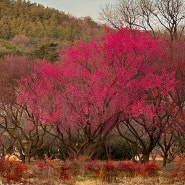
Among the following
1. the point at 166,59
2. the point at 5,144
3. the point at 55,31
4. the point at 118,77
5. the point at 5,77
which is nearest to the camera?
the point at 118,77

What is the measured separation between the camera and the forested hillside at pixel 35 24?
67.4m

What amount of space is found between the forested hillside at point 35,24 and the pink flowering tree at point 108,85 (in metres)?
43.6

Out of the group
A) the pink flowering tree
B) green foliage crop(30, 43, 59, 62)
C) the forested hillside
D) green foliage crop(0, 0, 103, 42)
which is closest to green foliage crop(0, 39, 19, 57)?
green foliage crop(30, 43, 59, 62)

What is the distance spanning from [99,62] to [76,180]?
679cm

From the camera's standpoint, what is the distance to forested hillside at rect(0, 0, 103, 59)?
67438 millimetres

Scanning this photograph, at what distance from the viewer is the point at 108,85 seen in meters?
18.1

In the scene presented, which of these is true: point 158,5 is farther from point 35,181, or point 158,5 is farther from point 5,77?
point 35,181

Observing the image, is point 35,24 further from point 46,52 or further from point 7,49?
point 46,52

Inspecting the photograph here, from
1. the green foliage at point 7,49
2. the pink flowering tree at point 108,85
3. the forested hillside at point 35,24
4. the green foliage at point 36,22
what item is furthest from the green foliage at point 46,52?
the green foliage at point 36,22

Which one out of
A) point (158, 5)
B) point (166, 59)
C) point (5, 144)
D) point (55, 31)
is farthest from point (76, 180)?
point (55, 31)

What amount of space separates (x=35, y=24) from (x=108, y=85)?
68.9 metres

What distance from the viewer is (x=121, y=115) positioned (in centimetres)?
1936

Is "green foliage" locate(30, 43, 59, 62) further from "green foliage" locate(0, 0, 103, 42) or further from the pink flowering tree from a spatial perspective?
"green foliage" locate(0, 0, 103, 42)

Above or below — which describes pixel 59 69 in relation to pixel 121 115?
above
